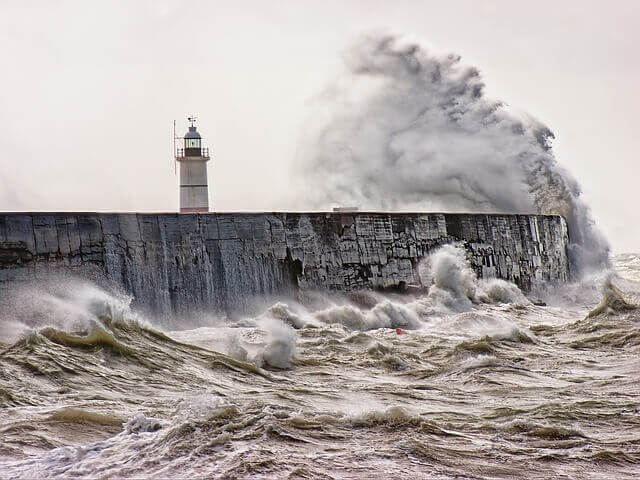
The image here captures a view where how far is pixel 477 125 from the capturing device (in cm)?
2745

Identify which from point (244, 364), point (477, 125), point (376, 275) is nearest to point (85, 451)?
point (244, 364)

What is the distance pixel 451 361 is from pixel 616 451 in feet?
14.9

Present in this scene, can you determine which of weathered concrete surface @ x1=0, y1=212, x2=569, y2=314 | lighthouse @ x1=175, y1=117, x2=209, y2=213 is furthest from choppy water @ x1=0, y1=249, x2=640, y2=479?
lighthouse @ x1=175, y1=117, x2=209, y2=213

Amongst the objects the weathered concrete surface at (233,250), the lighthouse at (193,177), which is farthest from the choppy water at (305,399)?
the lighthouse at (193,177)

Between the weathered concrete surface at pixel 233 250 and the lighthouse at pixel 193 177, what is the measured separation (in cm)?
811

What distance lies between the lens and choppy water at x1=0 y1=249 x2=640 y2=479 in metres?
6.13

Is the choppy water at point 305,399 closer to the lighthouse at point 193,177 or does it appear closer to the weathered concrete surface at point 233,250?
the weathered concrete surface at point 233,250

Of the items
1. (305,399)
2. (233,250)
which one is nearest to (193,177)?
(233,250)

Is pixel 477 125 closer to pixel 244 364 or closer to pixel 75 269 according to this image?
pixel 75 269

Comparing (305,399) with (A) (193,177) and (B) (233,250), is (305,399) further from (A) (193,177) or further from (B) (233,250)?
(A) (193,177)

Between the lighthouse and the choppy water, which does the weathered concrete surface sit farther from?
the lighthouse

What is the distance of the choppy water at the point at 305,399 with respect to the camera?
20.1ft

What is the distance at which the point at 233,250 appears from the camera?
16.3 m

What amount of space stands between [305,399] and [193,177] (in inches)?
735
